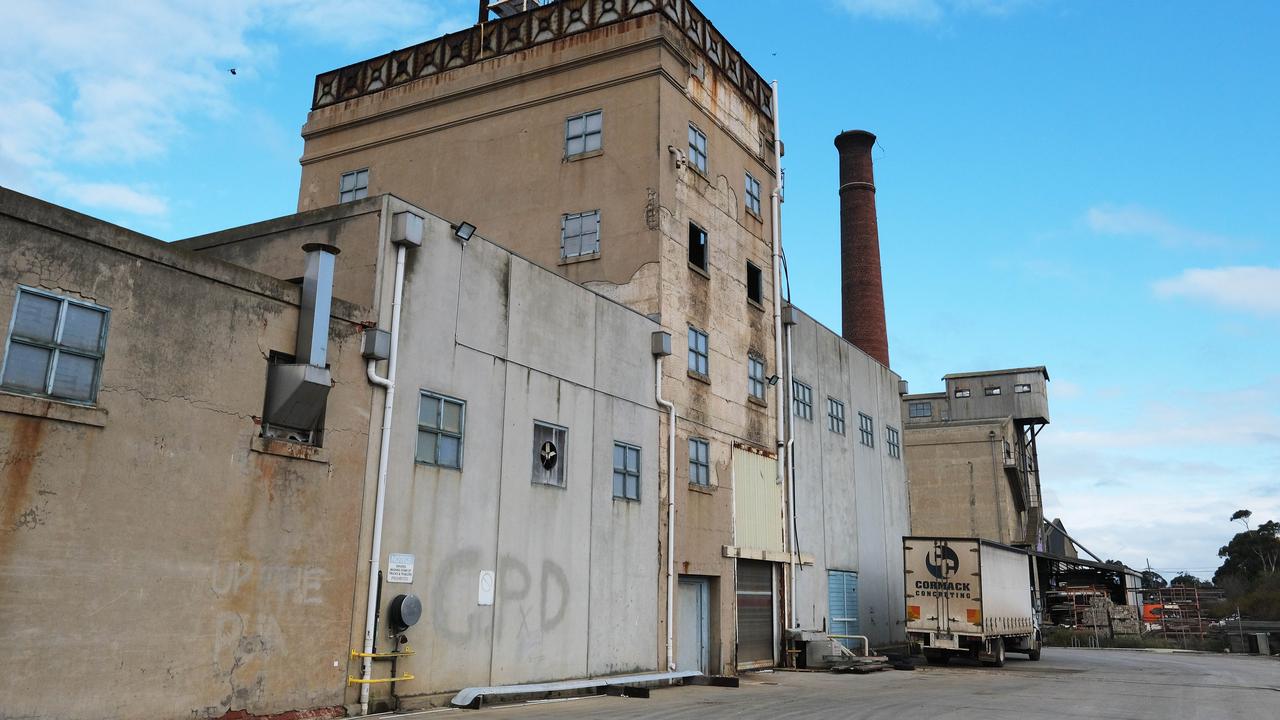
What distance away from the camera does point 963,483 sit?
51.5 m

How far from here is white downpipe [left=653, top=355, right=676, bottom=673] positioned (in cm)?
1867

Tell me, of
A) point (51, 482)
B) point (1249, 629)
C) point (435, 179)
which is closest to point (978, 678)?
point (435, 179)

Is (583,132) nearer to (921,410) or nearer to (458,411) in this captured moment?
(458,411)

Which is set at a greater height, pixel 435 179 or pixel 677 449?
pixel 435 179

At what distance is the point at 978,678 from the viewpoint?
21016 millimetres

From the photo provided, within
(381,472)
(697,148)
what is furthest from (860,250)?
(381,472)

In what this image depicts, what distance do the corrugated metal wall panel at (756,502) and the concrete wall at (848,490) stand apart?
4.09ft

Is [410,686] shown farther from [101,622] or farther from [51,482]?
[51,482]

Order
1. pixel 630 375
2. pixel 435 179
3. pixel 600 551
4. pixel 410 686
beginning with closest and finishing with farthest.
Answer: pixel 410 686 < pixel 600 551 < pixel 630 375 < pixel 435 179

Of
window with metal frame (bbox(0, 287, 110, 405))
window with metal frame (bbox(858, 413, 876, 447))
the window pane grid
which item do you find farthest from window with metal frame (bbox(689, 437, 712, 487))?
window with metal frame (bbox(0, 287, 110, 405))

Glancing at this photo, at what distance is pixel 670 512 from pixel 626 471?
1591 mm

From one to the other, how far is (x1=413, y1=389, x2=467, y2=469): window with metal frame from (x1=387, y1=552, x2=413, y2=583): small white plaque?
1383 mm

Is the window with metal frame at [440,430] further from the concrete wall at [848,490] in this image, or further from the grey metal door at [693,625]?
the concrete wall at [848,490]

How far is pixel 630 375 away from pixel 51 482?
10.9m
